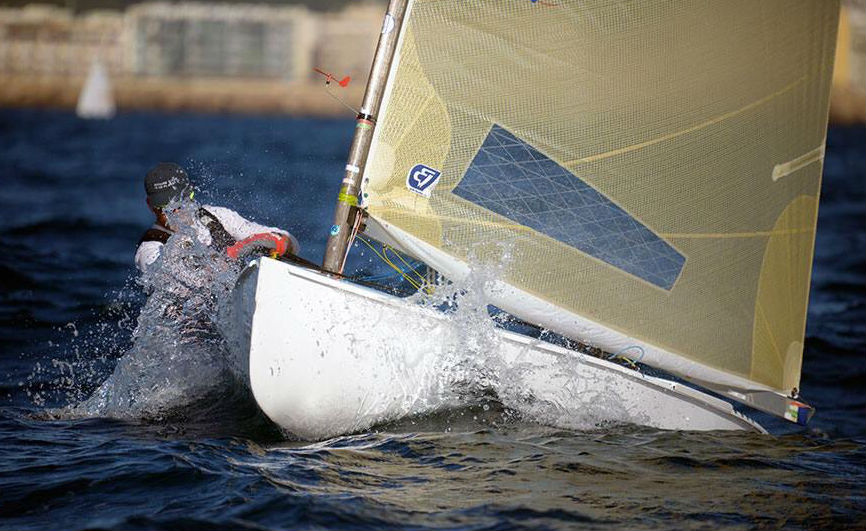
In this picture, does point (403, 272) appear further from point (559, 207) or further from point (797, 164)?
point (797, 164)

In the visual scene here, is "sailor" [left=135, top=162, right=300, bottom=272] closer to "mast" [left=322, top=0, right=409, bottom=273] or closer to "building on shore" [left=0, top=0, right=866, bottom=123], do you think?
"mast" [left=322, top=0, right=409, bottom=273]

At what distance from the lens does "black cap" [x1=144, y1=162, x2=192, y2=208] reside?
6086mm

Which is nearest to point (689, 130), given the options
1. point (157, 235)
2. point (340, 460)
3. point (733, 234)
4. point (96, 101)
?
point (733, 234)

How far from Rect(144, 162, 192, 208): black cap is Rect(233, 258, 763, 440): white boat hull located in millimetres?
1057

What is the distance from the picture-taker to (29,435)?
564 cm

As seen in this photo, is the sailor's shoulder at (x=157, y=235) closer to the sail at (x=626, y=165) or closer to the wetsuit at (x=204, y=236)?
the wetsuit at (x=204, y=236)

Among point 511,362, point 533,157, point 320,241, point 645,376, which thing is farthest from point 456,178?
point 320,241

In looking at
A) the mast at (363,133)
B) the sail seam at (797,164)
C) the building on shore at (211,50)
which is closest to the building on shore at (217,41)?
the building on shore at (211,50)

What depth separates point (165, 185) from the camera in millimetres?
6094

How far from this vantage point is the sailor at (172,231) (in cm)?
609

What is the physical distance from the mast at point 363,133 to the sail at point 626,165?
0.17 feet

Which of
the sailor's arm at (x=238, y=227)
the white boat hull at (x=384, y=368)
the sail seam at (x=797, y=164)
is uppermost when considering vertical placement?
the sail seam at (x=797, y=164)

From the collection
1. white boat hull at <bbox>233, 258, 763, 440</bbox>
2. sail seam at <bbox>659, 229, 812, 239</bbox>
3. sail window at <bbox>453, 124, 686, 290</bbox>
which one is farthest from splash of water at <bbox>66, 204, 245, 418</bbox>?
sail seam at <bbox>659, 229, 812, 239</bbox>

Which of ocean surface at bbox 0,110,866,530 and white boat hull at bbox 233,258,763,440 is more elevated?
white boat hull at bbox 233,258,763,440
